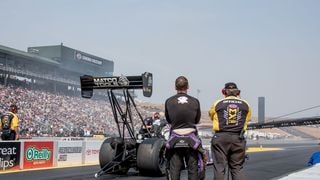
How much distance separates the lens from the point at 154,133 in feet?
39.6

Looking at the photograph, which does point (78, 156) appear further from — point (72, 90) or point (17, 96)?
point (72, 90)

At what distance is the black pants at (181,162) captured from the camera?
5.64 meters

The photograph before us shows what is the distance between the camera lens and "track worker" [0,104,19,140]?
1244cm

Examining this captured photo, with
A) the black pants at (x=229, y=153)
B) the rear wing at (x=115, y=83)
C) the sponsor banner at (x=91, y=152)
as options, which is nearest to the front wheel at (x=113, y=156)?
the rear wing at (x=115, y=83)

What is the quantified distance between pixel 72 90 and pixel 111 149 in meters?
41.6

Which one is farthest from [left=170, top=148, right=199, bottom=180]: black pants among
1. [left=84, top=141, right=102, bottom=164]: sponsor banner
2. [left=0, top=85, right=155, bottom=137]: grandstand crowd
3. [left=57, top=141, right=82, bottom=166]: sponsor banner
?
[left=0, top=85, right=155, bottom=137]: grandstand crowd

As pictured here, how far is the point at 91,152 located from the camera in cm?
1753

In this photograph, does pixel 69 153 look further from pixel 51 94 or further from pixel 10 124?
pixel 51 94

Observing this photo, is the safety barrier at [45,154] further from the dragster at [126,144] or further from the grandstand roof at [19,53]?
the grandstand roof at [19,53]

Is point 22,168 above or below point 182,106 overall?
below

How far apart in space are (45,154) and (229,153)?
403 inches

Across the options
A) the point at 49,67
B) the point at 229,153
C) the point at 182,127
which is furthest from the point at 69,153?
the point at 49,67

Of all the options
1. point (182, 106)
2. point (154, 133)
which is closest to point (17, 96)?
point (154, 133)

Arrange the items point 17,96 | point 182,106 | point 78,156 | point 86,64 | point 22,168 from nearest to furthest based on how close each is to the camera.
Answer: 1. point 182,106
2. point 22,168
3. point 78,156
4. point 17,96
5. point 86,64
